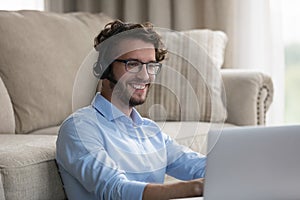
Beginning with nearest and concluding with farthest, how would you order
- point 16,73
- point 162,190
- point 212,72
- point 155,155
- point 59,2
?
point 162,190
point 155,155
point 16,73
point 212,72
point 59,2

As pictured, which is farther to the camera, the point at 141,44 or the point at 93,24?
the point at 93,24

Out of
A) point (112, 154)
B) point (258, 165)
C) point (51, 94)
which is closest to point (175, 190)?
point (112, 154)

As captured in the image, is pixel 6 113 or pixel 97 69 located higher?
pixel 97 69

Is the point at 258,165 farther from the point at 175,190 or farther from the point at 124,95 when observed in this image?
the point at 124,95

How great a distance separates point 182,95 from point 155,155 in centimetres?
18

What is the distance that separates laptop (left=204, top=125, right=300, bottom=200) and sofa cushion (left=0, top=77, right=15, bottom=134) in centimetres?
159

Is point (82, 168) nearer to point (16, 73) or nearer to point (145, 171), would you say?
point (145, 171)

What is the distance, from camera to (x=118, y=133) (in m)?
1.71

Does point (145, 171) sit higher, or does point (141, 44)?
point (141, 44)

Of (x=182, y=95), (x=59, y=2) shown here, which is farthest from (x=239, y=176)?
(x=59, y=2)

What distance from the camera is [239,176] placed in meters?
1.06

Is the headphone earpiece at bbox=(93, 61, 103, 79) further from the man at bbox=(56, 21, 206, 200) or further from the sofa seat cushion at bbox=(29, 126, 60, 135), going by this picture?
the sofa seat cushion at bbox=(29, 126, 60, 135)

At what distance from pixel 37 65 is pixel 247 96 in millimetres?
940

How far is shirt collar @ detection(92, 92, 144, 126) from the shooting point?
5.65 feet
